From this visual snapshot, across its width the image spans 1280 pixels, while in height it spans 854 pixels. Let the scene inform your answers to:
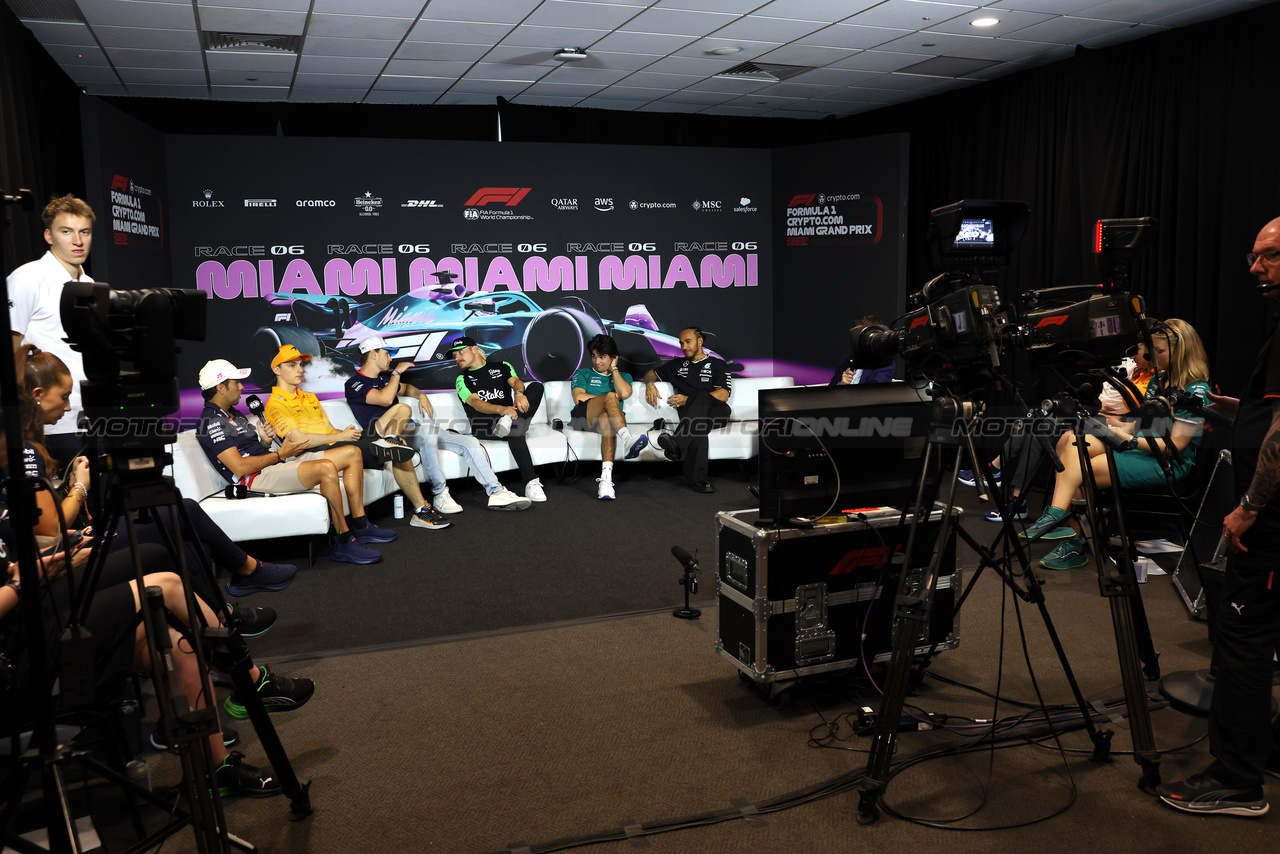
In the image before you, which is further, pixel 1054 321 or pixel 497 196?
pixel 497 196

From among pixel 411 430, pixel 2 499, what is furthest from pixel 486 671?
pixel 411 430

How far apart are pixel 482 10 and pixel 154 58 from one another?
227cm

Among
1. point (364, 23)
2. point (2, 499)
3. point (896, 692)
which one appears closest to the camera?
point (896, 692)

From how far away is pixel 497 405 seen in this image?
6.14 m

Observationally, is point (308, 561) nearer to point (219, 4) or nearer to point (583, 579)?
point (583, 579)

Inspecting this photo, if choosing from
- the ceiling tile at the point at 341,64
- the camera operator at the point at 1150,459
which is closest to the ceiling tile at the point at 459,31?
the ceiling tile at the point at 341,64

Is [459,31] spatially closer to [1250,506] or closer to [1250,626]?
[1250,506]

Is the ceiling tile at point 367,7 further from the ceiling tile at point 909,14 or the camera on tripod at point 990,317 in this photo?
the camera on tripod at point 990,317

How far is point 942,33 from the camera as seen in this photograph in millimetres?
Answer: 5484

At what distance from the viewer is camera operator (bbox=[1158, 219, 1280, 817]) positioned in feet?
7.02

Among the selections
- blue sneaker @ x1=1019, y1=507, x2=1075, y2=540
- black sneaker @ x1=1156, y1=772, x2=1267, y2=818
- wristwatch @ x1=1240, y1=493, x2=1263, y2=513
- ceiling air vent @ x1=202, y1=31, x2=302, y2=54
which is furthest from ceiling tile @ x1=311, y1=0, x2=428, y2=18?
black sneaker @ x1=1156, y1=772, x2=1267, y2=818

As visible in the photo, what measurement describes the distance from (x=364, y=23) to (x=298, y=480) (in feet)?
8.46

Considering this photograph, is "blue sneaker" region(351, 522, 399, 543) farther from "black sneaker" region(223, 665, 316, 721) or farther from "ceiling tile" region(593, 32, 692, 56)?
"ceiling tile" region(593, 32, 692, 56)

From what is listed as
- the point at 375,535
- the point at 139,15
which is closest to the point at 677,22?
the point at 139,15
